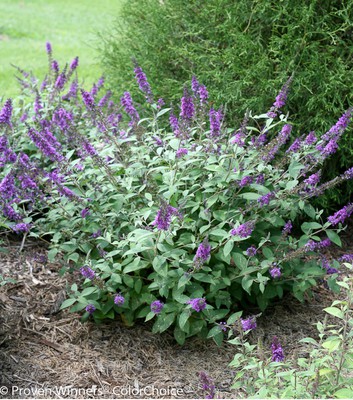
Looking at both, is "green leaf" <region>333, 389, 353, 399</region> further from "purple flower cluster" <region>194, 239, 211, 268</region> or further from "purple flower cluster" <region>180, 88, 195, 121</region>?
"purple flower cluster" <region>180, 88, 195, 121</region>

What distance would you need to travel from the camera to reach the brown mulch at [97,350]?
3.34 metres

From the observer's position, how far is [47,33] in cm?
1427

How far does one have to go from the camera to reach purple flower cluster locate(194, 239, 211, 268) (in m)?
3.17

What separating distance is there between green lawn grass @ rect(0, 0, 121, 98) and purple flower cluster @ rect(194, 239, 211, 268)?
5.20 meters

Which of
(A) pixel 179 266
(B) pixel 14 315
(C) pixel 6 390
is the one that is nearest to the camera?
(C) pixel 6 390

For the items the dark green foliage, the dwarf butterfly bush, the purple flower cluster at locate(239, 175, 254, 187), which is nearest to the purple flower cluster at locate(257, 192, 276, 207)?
the dwarf butterfly bush

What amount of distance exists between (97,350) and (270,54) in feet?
8.29

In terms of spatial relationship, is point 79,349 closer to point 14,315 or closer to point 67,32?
point 14,315

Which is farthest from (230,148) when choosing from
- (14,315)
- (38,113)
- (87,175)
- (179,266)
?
(38,113)

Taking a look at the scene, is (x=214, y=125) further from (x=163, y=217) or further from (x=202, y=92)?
(x=163, y=217)

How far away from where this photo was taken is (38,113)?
4.98 metres

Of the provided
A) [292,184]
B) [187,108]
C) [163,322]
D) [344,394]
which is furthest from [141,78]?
[344,394]

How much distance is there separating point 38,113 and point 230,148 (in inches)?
78.0

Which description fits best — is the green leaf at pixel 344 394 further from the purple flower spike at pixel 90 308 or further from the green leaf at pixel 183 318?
the purple flower spike at pixel 90 308
